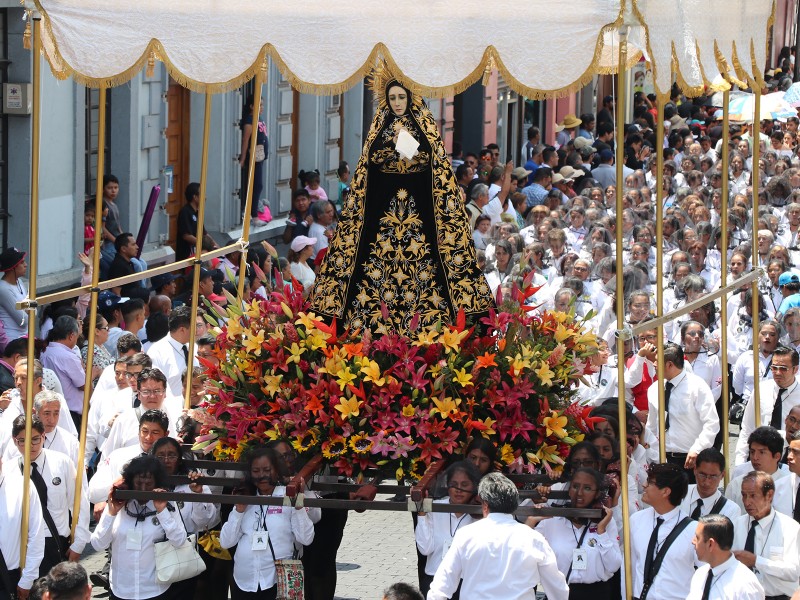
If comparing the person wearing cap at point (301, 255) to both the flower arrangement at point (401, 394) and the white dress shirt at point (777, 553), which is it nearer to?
the flower arrangement at point (401, 394)

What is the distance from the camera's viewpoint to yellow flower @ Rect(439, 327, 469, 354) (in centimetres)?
754

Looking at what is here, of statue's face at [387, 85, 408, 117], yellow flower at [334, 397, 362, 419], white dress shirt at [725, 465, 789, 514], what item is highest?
statue's face at [387, 85, 408, 117]

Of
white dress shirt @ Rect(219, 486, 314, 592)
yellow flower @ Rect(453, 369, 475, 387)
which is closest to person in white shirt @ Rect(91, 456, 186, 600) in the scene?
white dress shirt @ Rect(219, 486, 314, 592)

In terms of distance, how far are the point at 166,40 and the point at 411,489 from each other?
2.52 m

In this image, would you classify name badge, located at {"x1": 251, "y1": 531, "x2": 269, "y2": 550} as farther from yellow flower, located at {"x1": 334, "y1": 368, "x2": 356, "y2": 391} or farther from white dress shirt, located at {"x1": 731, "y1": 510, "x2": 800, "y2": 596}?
white dress shirt, located at {"x1": 731, "y1": 510, "x2": 800, "y2": 596}

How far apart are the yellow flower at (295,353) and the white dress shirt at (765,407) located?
2.66 meters

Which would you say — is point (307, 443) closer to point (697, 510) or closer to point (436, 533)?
point (436, 533)

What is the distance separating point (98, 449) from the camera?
9.61m

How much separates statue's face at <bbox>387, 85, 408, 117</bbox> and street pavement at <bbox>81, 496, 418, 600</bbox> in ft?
9.11

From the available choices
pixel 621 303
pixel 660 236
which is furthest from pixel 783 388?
pixel 621 303

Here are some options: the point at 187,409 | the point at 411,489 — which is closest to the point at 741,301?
the point at 187,409

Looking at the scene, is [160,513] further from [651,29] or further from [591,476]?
[651,29]

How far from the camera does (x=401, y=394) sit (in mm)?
7508

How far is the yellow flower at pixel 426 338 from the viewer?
7.57 metres
